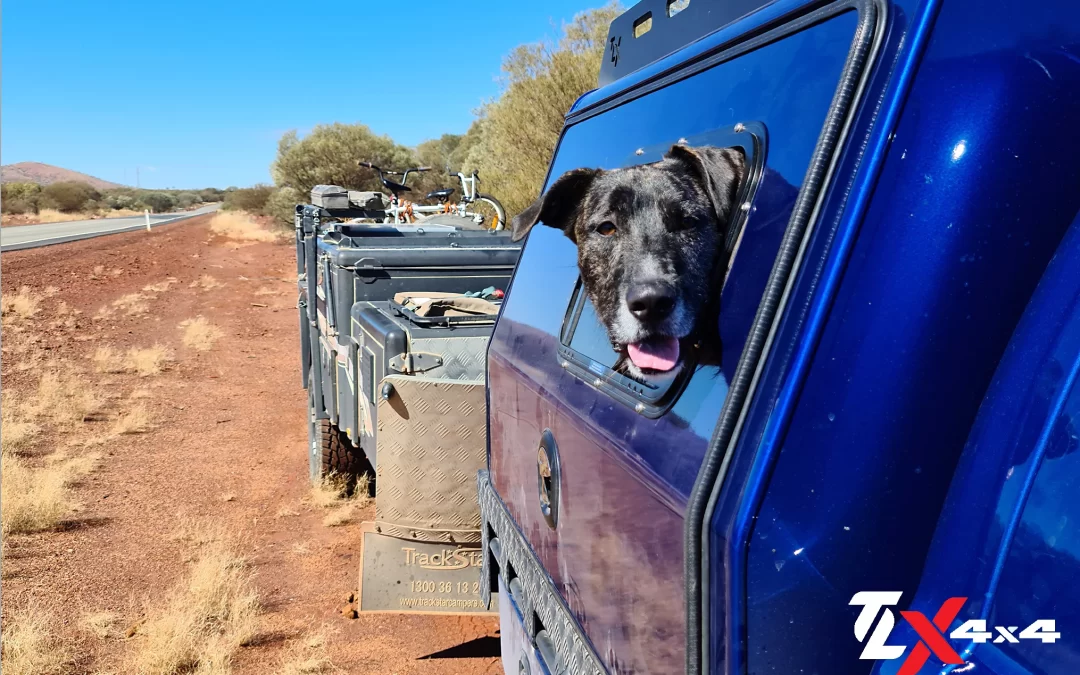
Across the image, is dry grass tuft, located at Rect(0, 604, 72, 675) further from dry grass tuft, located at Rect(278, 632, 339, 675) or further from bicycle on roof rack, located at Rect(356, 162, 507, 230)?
bicycle on roof rack, located at Rect(356, 162, 507, 230)

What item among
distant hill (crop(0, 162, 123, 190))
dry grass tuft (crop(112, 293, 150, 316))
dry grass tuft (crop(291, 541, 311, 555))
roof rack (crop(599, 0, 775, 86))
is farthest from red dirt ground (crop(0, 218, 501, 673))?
distant hill (crop(0, 162, 123, 190))

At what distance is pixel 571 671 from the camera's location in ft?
6.45

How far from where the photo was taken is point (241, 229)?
43.4m

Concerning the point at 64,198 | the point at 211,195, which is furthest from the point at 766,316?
the point at 211,195

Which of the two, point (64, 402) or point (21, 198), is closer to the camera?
point (64, 402)

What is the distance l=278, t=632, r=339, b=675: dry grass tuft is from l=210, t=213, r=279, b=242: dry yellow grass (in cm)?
3508

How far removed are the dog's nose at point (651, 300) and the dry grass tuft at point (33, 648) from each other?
4344mm

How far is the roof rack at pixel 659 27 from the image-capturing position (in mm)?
2049

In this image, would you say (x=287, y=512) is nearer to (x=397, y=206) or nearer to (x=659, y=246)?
(x=397, y=206)

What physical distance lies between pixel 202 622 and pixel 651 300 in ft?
14.2

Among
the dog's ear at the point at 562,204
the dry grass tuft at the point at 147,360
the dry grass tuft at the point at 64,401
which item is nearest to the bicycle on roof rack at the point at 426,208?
the dry grass tuft at the point at 64,401

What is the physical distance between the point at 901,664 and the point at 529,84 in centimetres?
1624

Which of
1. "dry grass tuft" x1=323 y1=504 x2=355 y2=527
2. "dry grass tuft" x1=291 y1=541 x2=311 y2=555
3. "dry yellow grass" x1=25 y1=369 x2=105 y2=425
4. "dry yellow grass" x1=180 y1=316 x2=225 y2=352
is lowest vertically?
"dry yellow grass" x1=180 y1=316 x2=225 y2=352

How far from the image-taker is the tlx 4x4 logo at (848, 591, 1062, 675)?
1112mm
